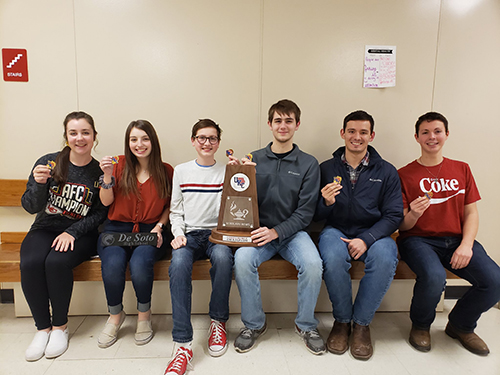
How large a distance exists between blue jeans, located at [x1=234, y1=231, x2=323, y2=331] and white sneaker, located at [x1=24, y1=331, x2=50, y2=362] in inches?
44.6

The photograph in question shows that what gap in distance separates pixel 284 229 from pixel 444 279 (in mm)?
964

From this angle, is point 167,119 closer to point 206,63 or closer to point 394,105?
point 206,63

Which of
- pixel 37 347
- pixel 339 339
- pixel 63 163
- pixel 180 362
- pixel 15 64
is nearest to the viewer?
pixel 180 362

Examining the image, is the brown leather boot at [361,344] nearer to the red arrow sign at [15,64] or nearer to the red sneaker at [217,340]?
the red sneaker at [217,340]

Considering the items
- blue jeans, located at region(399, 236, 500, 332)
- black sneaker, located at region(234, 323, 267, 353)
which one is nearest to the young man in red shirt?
blue jeans, located at region(399, 236, 500, 332)

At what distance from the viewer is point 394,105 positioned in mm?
2316

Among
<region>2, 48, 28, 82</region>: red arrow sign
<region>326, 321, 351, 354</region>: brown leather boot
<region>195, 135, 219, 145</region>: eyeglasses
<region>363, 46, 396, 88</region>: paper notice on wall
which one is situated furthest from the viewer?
<region>363, 46, 396, 88</region>: paper notice on wall

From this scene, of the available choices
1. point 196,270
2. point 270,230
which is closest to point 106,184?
point 196,270

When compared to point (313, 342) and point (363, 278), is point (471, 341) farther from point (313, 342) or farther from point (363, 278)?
point (313, 342)

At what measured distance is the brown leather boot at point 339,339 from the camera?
68.5 inches

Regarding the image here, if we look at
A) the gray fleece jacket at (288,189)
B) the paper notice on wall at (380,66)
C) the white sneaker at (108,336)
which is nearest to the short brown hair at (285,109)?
the gray fleece jacket at (288,189)

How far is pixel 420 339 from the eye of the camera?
182 cm

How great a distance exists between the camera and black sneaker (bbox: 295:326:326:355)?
1.73m

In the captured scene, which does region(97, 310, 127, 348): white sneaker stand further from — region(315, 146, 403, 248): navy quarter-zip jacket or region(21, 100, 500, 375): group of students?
region(315, 146, 403, 248): navy quarter-zip jacket
